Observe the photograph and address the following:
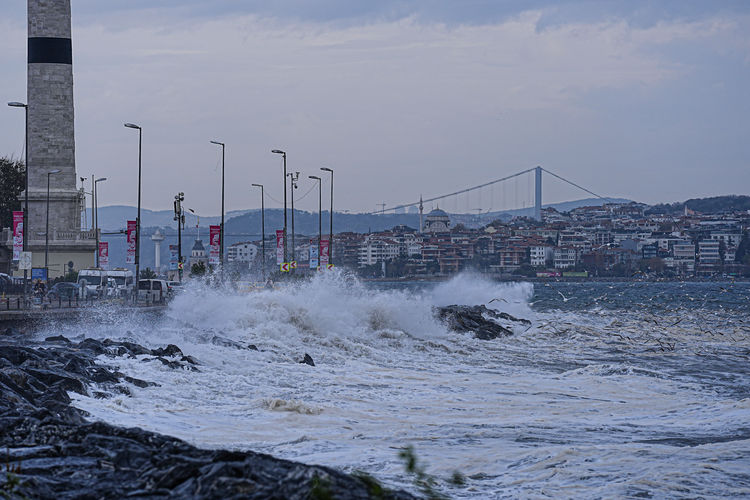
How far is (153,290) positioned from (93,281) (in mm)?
2587

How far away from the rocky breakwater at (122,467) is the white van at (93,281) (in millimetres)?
26989

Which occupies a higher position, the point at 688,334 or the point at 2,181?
the point at 2,181

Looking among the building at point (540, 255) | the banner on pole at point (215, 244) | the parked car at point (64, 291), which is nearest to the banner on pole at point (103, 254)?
the banner on pole at point (215, 244)

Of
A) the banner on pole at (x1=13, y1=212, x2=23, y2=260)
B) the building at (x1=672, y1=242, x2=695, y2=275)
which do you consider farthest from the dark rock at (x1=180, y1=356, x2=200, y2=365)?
the building at (x1=672, y1=242, x2=695, y2=275)

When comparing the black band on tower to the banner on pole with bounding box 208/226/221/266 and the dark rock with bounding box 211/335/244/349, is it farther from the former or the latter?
the dark rock with bounding box 211/335/244/349

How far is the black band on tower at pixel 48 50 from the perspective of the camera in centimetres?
4545

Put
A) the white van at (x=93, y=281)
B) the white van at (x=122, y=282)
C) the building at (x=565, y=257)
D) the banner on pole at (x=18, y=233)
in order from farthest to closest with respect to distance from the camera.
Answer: the building at (x=565, y=257), the white van at (x=122, y=282), the white van at (x=93, y=281), the banner on pole at (x=18, y=233)

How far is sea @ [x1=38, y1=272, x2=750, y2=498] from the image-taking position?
32.4 ft

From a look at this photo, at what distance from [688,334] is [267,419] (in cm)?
2472

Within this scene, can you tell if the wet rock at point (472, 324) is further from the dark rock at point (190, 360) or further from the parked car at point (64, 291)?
the dark rock at point (190, 360)

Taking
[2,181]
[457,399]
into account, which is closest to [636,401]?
[457,399]

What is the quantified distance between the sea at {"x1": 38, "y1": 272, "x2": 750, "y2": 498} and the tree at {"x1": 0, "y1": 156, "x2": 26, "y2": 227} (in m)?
36.1

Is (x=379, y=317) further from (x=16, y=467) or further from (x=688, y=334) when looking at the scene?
(x=16, y=467)

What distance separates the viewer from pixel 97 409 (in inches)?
489
